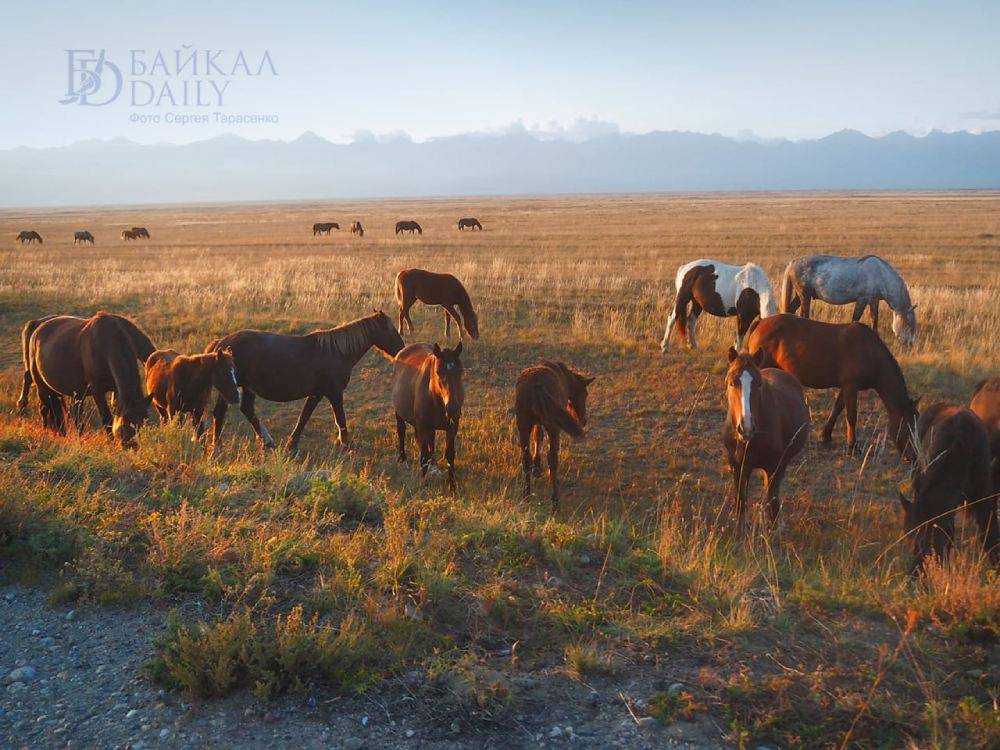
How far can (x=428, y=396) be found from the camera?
8.04 m

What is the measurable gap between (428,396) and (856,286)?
10.3m

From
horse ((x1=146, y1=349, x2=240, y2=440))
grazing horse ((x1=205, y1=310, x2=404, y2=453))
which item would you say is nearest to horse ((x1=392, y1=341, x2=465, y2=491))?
grazing horse ((x1=205, y1=310, x2=404, y2=453))

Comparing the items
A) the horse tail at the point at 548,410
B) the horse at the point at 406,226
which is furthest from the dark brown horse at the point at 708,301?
the horse at the point at 406,226

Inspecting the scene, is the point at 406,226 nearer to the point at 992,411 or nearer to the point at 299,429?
the point at 299,429

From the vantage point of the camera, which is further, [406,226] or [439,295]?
[406,226]

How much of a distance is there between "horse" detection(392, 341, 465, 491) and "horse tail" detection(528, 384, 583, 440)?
788 millimetres

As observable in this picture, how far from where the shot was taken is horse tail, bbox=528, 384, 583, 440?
7.31 m

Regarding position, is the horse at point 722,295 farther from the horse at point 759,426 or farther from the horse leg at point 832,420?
the horse at point 759,426

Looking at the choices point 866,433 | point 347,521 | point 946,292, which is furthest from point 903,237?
point 347,521

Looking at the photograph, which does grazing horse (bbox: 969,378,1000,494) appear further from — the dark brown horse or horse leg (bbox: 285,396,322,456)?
horse leg (bbox: 285,396,322,456)

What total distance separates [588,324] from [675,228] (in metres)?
34.3

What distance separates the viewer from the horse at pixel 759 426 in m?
6.32

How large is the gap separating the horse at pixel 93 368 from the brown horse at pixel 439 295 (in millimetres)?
6797

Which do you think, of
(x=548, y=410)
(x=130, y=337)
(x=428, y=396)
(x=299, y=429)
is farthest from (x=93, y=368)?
(x=548, y=410)
